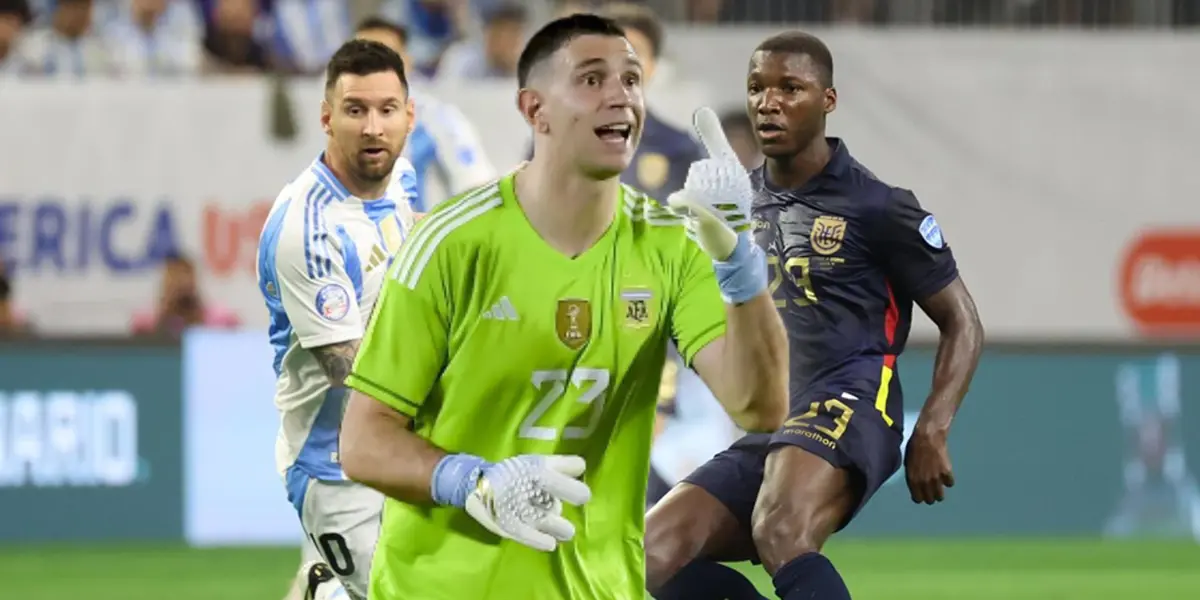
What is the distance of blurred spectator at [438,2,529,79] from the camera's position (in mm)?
14367

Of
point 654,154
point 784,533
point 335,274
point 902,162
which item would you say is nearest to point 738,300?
point 784,533

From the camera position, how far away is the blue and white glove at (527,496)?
4449mm

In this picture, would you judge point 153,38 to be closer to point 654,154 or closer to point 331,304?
point 654,154

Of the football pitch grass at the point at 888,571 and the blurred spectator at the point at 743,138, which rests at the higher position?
the blurred spectator at the point at 743,138

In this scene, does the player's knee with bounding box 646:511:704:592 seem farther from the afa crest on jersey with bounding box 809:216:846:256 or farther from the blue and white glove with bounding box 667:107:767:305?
the blue and white glove with bounding box 667:107:767:305

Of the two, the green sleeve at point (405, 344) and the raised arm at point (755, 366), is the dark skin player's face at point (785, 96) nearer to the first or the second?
the raised arm at point (755, 366)

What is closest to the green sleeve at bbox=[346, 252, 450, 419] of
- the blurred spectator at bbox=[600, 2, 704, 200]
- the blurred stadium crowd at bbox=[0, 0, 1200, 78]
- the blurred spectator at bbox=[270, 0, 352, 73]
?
the blurred spectator at bbox=[600, 2, 704, 200]

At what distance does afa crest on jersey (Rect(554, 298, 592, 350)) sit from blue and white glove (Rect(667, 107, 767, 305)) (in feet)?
0.96

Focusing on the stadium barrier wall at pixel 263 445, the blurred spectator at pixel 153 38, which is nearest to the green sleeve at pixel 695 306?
the stadium barrier wall at pixel 263 445

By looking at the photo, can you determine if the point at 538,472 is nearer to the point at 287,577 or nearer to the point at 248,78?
the point at 287,577

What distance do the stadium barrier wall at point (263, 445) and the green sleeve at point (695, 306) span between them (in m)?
8.69

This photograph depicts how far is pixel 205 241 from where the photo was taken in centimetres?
1381

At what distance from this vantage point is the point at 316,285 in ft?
23.2

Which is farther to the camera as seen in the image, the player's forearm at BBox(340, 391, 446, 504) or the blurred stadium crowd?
the blurred stadium crowd
